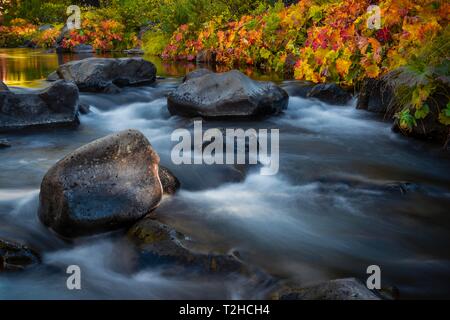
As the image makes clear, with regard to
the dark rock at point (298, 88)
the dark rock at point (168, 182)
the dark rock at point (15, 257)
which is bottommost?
the dark rock at point (15, 257)

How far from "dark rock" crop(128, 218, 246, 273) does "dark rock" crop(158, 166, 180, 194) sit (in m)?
0.86

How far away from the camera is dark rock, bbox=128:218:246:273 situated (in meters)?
3.16

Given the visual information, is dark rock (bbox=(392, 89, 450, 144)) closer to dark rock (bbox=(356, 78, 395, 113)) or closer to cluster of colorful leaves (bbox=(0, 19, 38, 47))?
dark rock (bbox=(356, 78, 395, 113))

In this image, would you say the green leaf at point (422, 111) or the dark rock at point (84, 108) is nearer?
the green leaf at point (422, 111)

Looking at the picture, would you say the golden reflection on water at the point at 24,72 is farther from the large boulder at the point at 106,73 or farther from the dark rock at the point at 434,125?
the dark rock at the point at 434,125

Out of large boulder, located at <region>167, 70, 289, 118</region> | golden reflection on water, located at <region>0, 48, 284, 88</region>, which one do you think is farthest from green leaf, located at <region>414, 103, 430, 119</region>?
golden reflection on water, located at <region>0, 48, 284, 88</region>

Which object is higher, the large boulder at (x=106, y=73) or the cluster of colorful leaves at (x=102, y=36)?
the cluster of colorful leaves at (x=102, y=36)

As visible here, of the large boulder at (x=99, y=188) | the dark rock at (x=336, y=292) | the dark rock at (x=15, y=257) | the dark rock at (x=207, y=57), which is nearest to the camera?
the dark rock at (x=336, y=292)

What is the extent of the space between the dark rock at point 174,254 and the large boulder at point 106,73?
6256 millimetres

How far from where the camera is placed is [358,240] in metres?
3.57

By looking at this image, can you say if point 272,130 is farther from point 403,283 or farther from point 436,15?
point 403,283

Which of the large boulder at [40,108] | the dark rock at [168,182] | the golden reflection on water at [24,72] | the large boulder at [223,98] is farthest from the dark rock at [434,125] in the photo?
the golden reflection on water at [24,72]

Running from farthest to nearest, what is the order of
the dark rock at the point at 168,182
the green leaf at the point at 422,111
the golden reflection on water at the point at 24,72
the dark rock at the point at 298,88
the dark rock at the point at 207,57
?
1. the dark rock at the point at 207,57
2. the golden reflection on water at the point at 24,72
3. the dark rock at the point at 298,88
4. the green leaf at the point at 422,111
5. the dark rock at the point at 168,182

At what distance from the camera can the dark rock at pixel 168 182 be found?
431 cm
